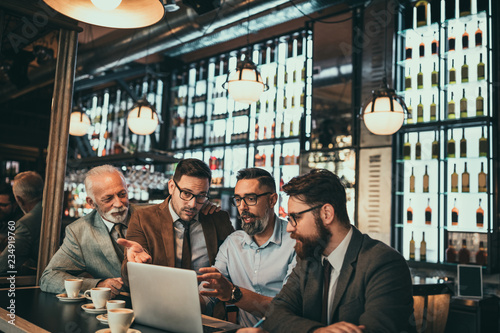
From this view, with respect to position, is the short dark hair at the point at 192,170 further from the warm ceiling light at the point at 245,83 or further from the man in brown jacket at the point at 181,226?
the warm ceiling light at the point at 245,83

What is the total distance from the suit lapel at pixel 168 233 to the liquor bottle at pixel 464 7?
387 centimetres

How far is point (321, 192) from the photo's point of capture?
179 centimetres

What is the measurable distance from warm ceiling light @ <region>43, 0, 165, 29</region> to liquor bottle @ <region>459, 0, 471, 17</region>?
3.87m

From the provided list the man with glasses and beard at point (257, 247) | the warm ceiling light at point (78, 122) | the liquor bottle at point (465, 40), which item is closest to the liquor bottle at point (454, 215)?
the liquor bottle at point (465, 40)

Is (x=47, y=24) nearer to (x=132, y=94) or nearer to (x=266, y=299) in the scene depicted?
(x=266, y=299)

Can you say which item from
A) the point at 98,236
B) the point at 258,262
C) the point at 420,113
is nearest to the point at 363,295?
the point at 258,262

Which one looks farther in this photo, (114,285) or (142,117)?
(142,117)

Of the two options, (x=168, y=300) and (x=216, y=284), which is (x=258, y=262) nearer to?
(x=216, y=284)

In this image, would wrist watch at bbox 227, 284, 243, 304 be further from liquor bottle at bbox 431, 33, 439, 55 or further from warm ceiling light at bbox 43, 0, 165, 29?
liquor bottle at bbox 431, 33, 439, 55

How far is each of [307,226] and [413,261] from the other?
3457 millimetres

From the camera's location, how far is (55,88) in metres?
2.93

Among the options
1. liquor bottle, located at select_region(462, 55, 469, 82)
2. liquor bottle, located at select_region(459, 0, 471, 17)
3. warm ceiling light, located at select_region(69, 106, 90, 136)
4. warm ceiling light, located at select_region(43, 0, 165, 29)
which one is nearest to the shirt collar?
warm ceiling light, located at select_region(43, 0, 165, 29)

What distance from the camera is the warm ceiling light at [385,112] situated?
3906 mm

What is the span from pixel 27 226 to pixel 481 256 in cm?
398
